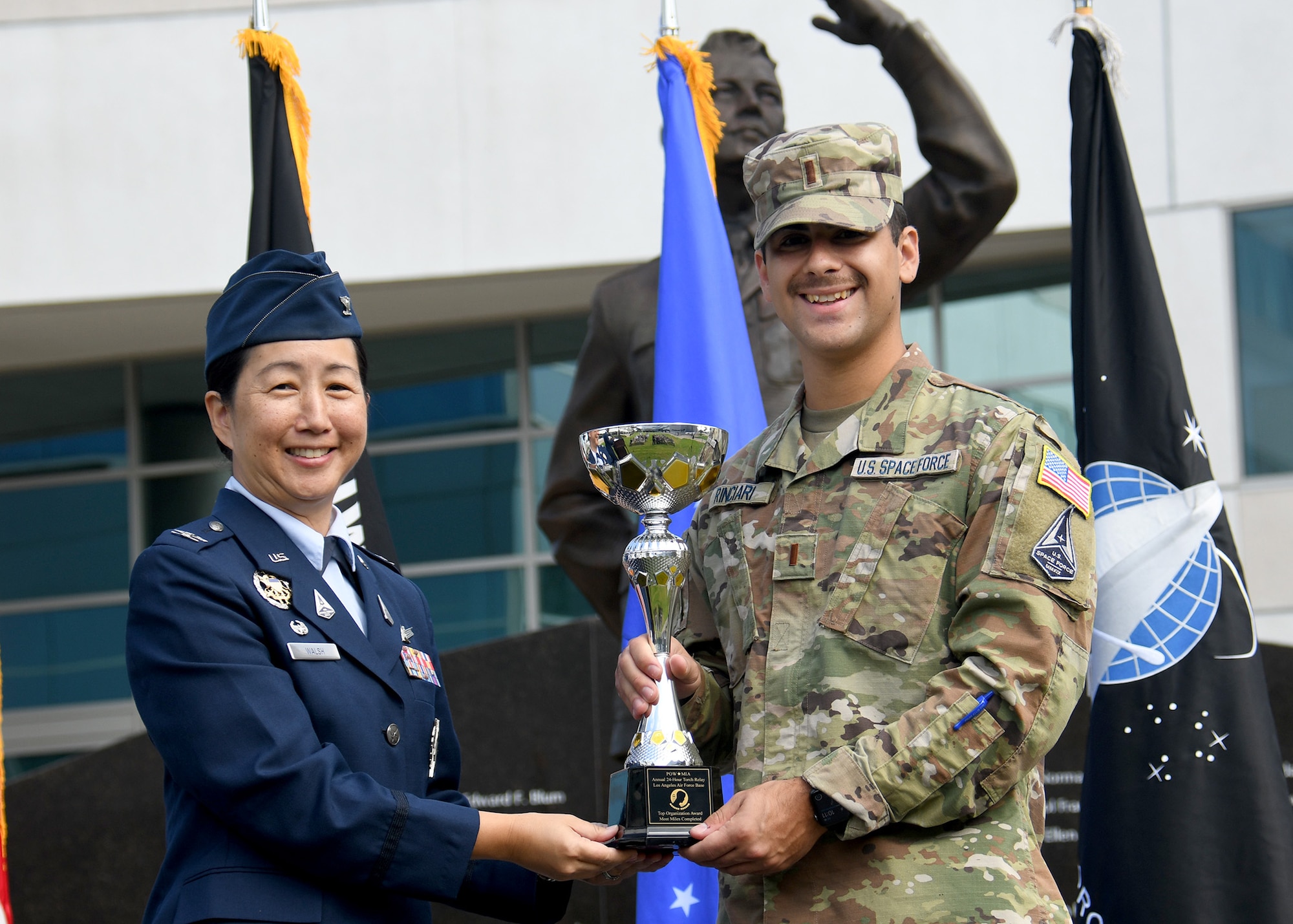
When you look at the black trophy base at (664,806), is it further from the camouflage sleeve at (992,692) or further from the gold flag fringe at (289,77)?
the gold flag fringe at (289,77)

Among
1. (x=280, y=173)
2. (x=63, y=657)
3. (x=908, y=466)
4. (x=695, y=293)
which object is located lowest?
(x=63, y=657)

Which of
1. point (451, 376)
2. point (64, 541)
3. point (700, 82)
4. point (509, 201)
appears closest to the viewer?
point (700, 82)

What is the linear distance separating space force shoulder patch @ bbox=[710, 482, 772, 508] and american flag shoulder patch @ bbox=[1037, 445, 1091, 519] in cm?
42

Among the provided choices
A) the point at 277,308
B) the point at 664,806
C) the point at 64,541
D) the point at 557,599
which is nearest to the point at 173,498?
the point at 64,541

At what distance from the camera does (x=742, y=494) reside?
6.97ft

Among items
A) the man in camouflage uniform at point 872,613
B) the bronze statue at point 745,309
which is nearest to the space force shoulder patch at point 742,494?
the man in camouflage uniform at point 872,613

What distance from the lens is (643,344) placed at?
3512mm

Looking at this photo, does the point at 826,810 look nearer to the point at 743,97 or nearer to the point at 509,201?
the point at 743,97

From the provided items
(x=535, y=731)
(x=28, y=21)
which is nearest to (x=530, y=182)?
(x=28, y=21)

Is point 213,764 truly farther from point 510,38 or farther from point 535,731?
point 510,38

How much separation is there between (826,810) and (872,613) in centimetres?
28

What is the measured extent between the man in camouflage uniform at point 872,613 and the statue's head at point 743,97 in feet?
4.84

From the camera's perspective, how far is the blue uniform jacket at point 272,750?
1762 millimetres

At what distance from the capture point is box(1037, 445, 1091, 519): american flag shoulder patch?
1.84m
